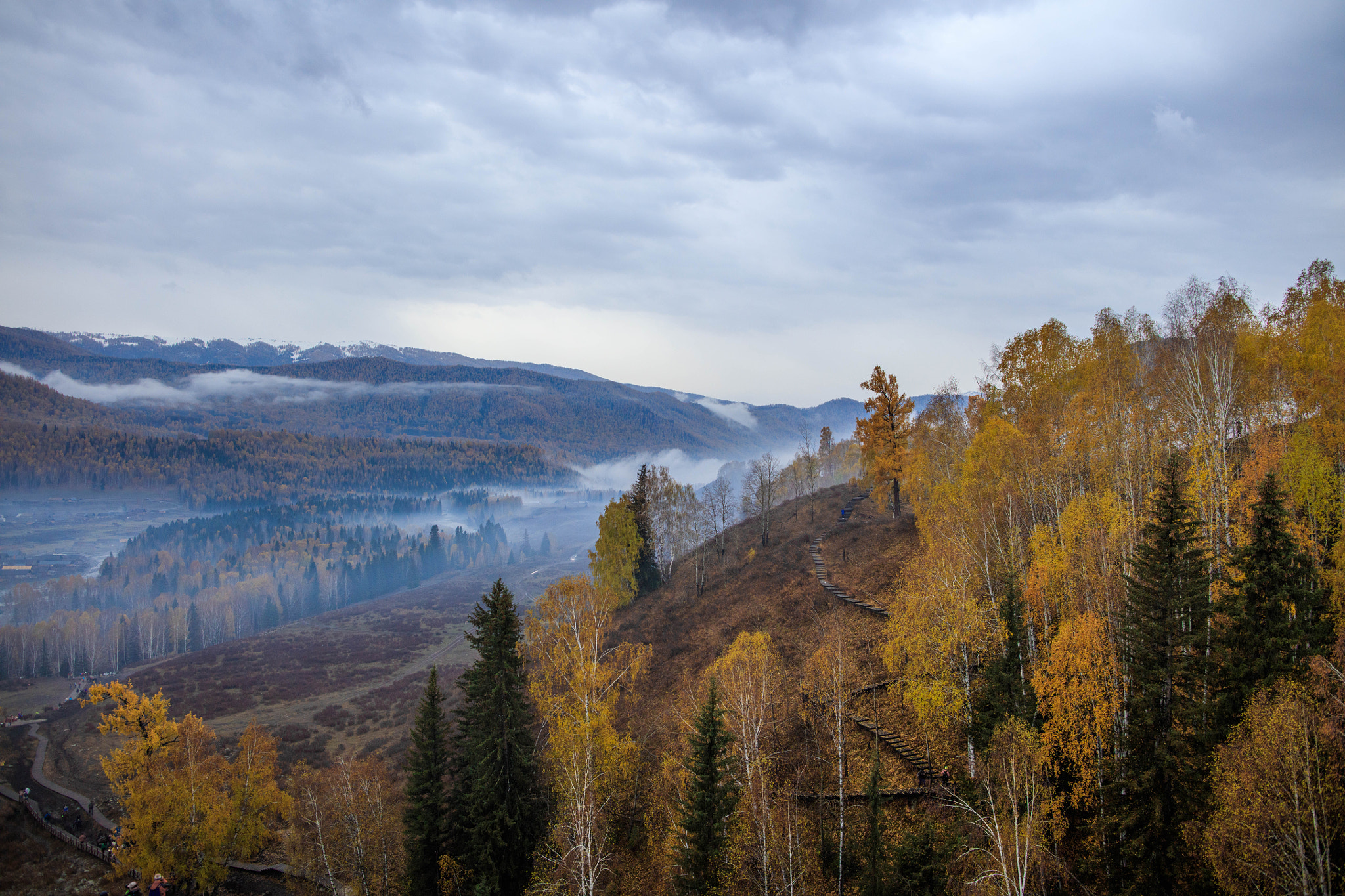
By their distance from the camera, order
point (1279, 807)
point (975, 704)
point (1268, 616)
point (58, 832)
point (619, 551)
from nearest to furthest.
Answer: point (1279, 807) < point (1268, 616) < point (975, 704) < point (58, 832) < point (619, 551)

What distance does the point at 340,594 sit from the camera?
167250 mm

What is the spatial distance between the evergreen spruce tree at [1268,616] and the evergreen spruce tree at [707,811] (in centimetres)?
1648

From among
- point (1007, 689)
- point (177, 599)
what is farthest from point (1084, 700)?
point (177, 599)

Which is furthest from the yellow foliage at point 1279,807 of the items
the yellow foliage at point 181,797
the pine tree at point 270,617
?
the pine tree at point 270,617

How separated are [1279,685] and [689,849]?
19989mm

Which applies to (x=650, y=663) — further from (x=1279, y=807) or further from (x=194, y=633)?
(x=194, y=633)

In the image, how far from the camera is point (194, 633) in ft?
416

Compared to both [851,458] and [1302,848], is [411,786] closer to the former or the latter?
[1302,848]

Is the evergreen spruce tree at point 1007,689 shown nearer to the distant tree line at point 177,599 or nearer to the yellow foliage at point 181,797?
the yellow foliage at point 181,797

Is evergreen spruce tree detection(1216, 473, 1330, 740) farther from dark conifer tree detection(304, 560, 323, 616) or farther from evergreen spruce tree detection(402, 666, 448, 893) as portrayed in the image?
→ dark conifer tree detection(304, 560, 323, 616)

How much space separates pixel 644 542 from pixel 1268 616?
54286 millimetres

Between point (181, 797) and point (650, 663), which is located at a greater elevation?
point (650, 663)

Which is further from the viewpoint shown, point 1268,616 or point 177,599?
point 177,599

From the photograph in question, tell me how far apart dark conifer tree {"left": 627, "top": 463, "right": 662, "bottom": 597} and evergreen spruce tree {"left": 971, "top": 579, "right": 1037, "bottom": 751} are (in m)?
45.1
